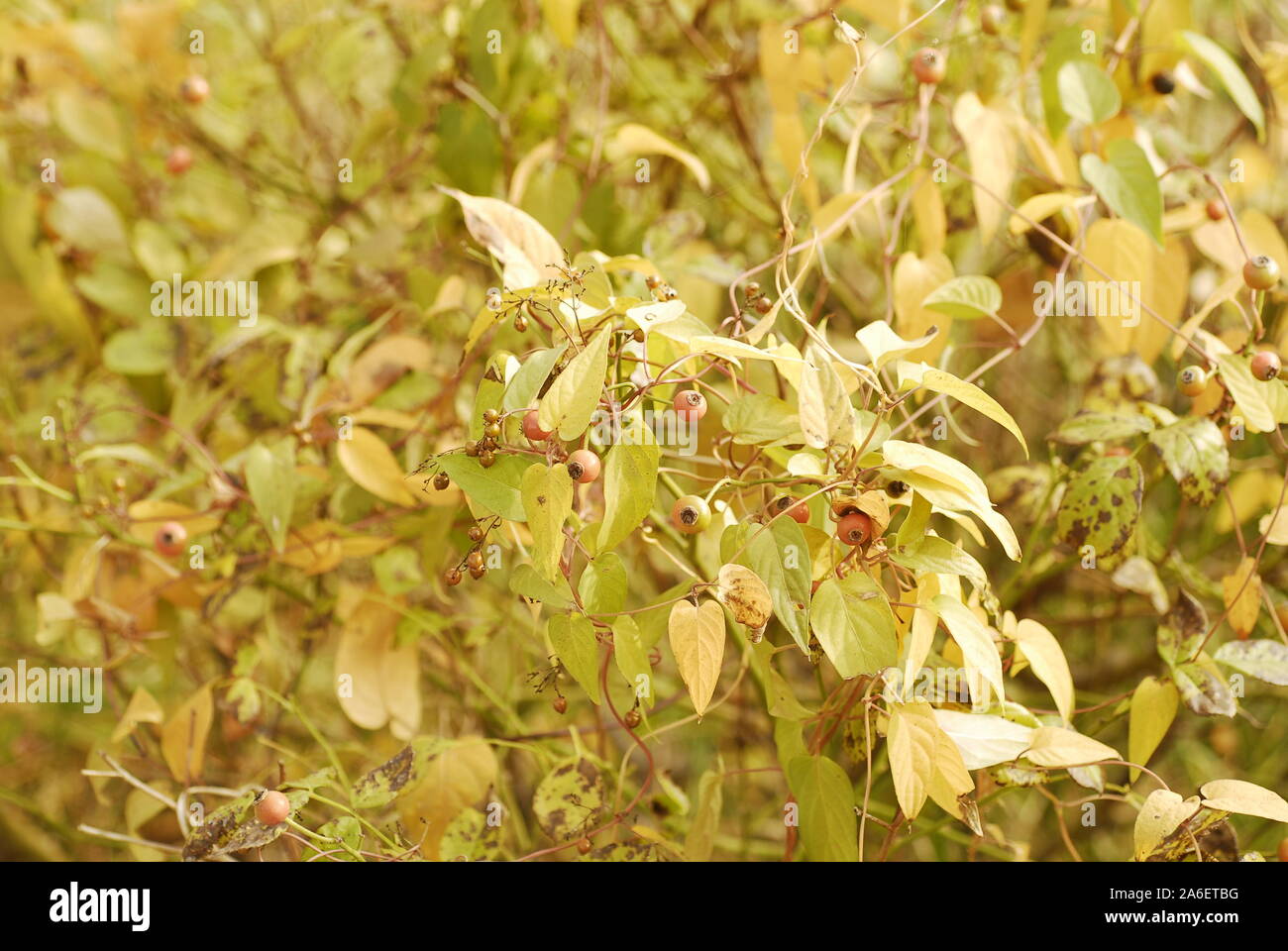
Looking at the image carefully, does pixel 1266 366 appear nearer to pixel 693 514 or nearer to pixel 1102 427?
pixel 1102 427

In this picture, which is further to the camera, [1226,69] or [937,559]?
[1226,69]

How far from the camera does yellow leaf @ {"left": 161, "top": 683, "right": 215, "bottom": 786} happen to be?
2.15 feet

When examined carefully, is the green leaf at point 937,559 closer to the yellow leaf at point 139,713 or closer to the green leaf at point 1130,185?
the green leaf at point 1130,185

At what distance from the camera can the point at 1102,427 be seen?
554 mm

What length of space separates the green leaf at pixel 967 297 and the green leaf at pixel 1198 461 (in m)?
0.12

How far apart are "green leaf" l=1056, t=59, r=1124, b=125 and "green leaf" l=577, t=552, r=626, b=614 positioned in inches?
16.2

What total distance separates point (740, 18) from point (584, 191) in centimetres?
37

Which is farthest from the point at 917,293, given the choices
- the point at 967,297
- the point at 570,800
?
the point at 570,800

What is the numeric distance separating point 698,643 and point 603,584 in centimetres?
5

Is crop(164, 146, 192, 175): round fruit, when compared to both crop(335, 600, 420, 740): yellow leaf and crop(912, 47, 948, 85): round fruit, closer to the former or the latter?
crop(335, 600, 420, 740): yellow leaf

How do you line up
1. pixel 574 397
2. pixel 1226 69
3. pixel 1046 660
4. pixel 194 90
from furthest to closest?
1. pixel 194 90
2. pixel 1226 69
3. pixel 1046 660
4. pixel 574 397

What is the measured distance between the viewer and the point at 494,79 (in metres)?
0.76

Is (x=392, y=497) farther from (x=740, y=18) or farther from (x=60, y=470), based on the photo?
(x=740, y=18)

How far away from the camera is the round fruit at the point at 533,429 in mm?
429
